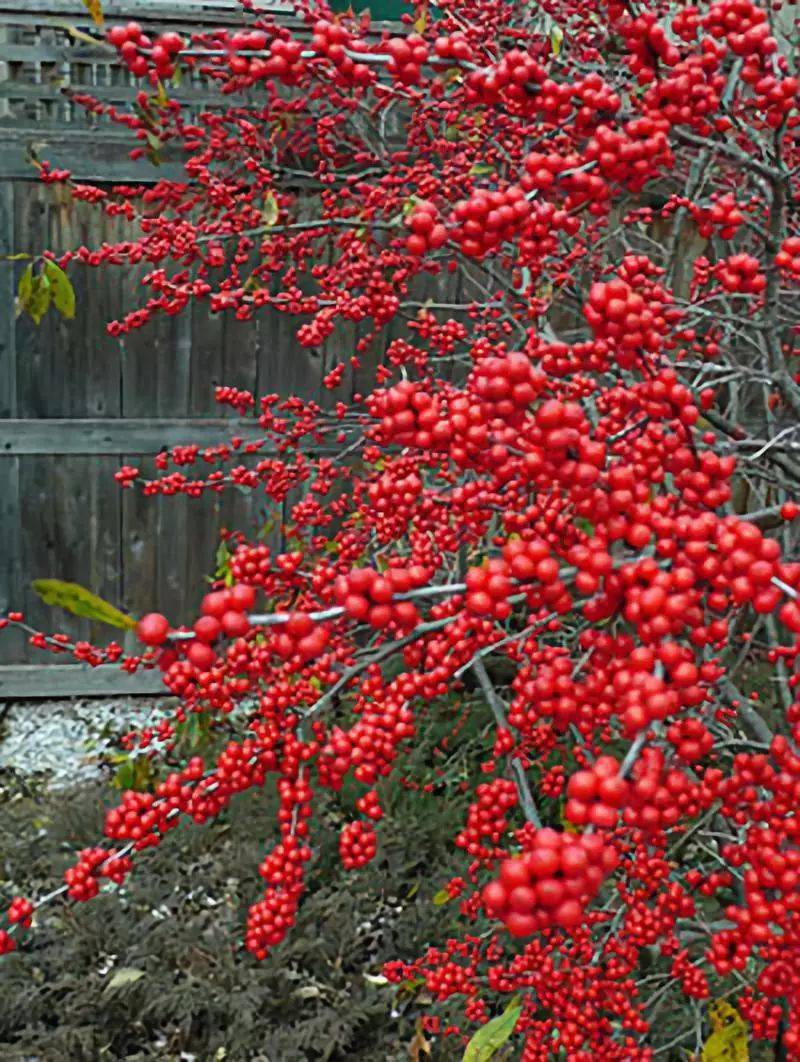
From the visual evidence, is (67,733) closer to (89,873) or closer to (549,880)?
(89,873)

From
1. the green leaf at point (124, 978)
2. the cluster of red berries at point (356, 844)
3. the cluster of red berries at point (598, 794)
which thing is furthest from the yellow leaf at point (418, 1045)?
the cluster of red berries at point (598, 794)

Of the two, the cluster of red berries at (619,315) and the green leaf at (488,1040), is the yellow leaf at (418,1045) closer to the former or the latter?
the green leaf at (488,1040)

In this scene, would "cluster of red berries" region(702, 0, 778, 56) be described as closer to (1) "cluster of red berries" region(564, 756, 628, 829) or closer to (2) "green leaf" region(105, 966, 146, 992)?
(1) "cluster of red berries" region(564, 756, 628, 829)

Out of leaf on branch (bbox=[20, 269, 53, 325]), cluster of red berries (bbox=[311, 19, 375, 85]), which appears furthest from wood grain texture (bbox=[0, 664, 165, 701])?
cluster of red berries (bbox=[311, 19, 375, 85])

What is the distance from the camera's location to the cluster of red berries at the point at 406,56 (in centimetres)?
118

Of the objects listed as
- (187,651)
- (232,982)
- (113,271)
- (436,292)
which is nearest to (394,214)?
(436,292)

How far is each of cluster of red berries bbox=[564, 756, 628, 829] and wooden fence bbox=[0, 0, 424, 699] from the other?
13.1ft

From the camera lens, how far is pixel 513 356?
0.88 m

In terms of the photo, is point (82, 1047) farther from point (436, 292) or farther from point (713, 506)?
point (436, 292)

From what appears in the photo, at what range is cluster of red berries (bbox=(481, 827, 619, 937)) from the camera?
2.16 ft

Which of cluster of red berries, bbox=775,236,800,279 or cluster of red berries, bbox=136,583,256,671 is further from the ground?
cluster of red berries, bbox=775,236,800,279

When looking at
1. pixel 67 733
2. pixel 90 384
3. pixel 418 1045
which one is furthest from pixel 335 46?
pixel 67 733

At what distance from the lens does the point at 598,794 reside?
0.72 meters

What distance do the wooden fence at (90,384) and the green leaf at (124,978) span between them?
6.53ft
